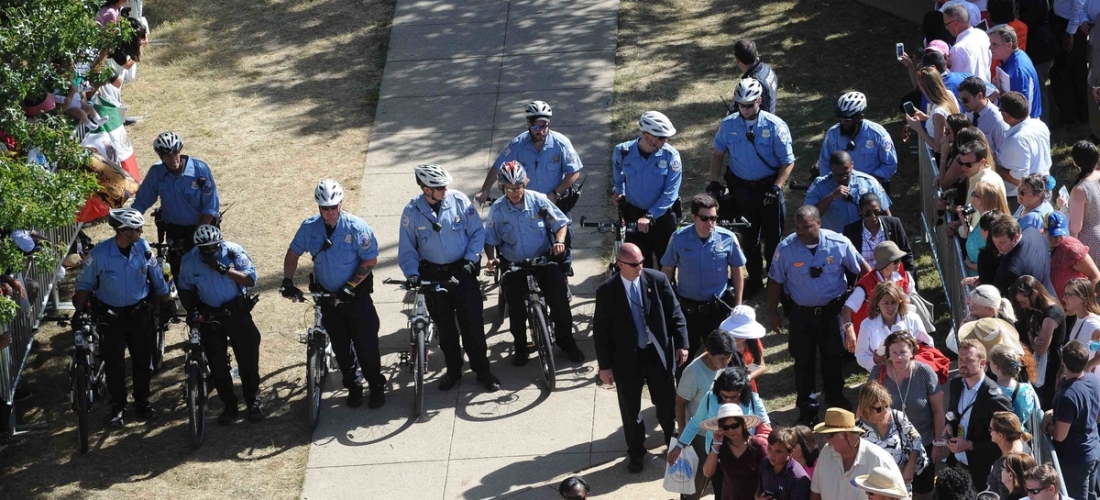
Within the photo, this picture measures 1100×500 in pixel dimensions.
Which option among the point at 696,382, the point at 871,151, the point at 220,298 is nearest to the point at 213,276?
the point at 220,298

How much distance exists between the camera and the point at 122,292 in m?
10.6

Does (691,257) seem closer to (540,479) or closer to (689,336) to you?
(689,336)

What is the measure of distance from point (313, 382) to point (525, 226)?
6.72 feet

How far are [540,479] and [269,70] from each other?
9.24 metres

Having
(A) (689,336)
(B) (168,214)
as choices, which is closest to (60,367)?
(B) (168,214)

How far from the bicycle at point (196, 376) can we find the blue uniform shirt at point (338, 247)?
2.66 feet

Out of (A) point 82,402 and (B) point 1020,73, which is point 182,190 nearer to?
(A) point 82,402

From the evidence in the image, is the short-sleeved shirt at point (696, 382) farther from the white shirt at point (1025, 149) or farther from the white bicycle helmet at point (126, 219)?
the white bicycle helmet at point (126, 219)

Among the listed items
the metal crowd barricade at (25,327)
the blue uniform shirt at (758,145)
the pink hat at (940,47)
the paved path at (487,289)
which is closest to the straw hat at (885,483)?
the paved path at (487,289)

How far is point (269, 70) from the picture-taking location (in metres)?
17.5

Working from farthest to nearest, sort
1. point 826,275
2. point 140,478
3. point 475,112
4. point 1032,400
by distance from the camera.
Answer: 1. point 475,112
2. point 140,478
3. point 826,275
4. point 1032,400

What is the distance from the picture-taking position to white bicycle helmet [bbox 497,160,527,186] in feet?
34.8

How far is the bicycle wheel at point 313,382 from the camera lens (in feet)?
34.8

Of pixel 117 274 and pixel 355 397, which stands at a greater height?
pixel 117 274
